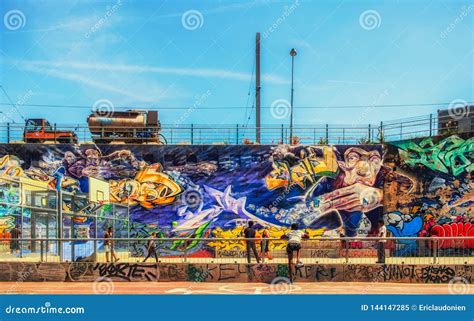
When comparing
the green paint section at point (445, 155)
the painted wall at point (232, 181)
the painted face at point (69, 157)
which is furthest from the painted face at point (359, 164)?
the painted face at point (69, 157)

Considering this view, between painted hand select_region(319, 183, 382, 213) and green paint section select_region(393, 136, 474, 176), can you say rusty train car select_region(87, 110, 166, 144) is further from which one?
green paint section select_region(393, 136, 474, 176)

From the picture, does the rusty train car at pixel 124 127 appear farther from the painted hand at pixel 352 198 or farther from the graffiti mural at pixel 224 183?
the painted hand at pixel 352 198

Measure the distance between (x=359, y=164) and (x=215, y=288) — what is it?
1877cm

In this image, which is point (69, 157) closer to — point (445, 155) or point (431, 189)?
point (431, 189)

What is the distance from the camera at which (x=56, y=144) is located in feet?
108

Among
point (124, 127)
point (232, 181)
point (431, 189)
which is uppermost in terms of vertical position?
point (124, 127)

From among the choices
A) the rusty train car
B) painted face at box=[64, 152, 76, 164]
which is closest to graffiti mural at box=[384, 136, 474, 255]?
the rusty train car

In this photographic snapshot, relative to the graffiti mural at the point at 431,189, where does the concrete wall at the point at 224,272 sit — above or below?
below

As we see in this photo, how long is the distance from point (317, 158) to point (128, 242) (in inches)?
619

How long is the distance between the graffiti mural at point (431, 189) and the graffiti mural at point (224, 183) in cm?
100

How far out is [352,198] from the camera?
3262cm

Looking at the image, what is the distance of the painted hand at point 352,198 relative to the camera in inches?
1281

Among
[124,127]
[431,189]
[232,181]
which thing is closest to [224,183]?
[232,181]
